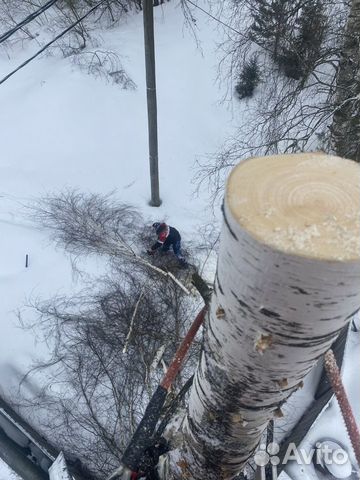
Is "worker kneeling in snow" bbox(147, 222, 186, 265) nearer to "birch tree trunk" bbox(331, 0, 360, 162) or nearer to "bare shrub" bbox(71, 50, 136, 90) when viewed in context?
"birch tree trunk" bbox(331, 0, 360, 162)

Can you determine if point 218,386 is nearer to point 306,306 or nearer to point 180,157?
point 306,306

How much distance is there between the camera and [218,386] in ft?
3.73

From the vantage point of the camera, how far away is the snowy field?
5.79 metres

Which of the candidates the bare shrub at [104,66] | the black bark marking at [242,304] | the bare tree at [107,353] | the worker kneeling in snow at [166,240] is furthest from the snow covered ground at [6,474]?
the bare shrub at [104,66]

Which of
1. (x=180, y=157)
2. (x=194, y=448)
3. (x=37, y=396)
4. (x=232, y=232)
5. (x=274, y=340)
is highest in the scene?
(x=180, y=157)

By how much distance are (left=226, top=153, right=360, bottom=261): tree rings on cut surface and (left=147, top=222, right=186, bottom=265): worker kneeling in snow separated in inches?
186

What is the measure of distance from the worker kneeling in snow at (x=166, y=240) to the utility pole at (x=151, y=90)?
0.85m

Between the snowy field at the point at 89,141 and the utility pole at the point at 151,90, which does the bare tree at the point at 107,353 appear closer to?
the snowy field at the point at 89,141

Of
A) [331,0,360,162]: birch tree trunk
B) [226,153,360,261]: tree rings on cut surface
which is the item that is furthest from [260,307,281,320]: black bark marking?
[331,0,360,162]: birch tree trunk

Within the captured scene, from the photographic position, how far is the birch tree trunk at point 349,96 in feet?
12.8

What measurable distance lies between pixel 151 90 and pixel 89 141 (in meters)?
2.79

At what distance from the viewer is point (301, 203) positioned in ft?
2.31

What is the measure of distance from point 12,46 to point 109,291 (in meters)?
6.76

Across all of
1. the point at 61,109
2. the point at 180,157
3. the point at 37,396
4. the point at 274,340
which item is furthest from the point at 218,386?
the point at 61,109
